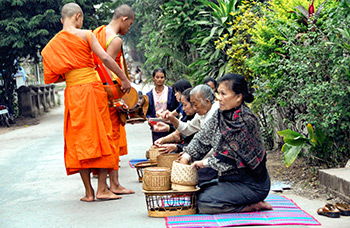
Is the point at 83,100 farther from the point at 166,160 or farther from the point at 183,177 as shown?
the point at 183,177

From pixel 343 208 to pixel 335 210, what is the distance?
0.12m

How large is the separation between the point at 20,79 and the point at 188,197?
24.2 m

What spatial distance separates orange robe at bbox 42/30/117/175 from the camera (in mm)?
5973

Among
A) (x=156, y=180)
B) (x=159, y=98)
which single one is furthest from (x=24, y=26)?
(x=156, y=180)

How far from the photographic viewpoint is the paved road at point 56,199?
17.0ft

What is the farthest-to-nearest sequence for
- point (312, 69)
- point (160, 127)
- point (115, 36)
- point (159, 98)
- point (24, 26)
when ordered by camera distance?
point (24, 26), point (159, 98), point (160, 127), point (115, 36), point (312, 69)

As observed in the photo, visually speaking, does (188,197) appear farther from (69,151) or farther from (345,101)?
(345,101)

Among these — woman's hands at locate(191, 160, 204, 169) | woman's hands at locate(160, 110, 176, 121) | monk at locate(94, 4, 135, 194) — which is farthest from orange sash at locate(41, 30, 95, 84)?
woman's hands at locate(191, 160, 204, 169)

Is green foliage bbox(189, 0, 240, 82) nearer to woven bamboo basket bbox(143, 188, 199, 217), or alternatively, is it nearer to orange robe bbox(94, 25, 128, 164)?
orange robe bbox(94, 25, 128, 164)

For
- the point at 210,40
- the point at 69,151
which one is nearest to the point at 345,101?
the point at 69,151

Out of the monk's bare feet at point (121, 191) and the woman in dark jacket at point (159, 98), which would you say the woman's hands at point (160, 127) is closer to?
the monk's bare feet at point (121, 191)

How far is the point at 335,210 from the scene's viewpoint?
4.96 m

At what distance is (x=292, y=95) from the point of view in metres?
6.72

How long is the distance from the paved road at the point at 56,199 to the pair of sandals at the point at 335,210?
0.20ft
